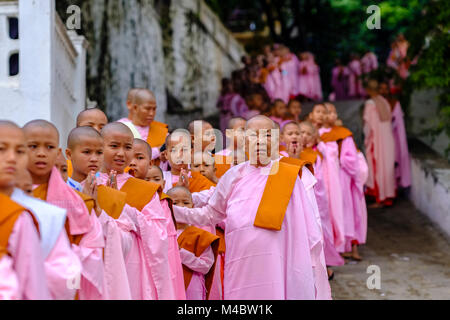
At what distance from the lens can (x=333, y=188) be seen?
975 centimetres

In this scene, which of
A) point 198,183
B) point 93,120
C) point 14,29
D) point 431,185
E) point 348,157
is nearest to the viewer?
point 93,120

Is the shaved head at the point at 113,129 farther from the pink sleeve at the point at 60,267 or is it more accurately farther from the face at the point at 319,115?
the face at the point at 319,115

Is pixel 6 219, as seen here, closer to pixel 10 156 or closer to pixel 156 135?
pixel 10 156

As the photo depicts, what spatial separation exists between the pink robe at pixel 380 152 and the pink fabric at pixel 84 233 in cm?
893

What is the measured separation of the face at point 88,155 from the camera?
512 centimetres

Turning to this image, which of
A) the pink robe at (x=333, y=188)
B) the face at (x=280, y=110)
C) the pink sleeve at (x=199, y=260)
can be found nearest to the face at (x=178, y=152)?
the pink sleeve at (x=199, y=260)

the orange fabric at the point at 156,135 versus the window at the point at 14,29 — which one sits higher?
the window at the point at 14,29

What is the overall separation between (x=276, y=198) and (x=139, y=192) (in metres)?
1.00

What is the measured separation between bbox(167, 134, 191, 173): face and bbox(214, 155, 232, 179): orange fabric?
61 cm

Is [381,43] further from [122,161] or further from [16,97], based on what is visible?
[122,161]

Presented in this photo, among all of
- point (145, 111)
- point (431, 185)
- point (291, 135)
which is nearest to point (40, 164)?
point (145, 111)

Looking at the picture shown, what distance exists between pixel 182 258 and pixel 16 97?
2898 millimetres

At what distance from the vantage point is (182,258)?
20.6 ft

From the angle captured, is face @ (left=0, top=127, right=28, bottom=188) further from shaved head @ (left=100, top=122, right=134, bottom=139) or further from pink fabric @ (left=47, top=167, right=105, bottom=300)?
shaved head @ (left=100, top=122, right=134, bottom=139)
